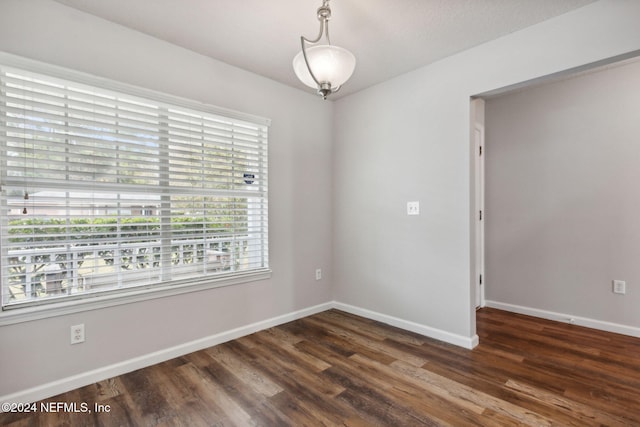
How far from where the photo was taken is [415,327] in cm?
299

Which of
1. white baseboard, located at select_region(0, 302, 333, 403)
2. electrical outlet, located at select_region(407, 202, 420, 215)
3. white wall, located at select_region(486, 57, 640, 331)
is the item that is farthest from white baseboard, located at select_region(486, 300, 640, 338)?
white baseboard, located at select_region(0, 302, 333, 403)

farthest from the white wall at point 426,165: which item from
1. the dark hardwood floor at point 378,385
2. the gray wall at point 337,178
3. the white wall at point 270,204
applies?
the dark hardwood floor at point 378,385

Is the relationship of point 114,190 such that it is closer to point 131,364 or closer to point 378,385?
point 131,364

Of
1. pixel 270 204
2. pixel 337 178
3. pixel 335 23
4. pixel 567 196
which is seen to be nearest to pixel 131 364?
pixel 270 204

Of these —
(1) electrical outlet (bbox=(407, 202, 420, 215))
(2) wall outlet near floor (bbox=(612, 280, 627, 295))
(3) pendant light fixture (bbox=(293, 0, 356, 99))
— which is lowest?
(2) wall outlet near floor (bbox=(612, 280, 627, 295))

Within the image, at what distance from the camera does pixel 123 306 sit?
2254 mm

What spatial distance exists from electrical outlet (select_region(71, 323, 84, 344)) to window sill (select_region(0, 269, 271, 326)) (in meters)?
0.11

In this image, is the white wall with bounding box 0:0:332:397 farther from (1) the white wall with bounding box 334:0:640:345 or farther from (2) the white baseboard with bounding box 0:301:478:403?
(1) the white wall with bounding box 334:0:640:345

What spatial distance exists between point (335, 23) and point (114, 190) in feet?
6.46

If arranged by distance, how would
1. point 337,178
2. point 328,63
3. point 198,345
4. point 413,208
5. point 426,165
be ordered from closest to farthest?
1. point 328,63
2. point 198,345
3. point 426,165
4. point 413,208
5. point 337,178

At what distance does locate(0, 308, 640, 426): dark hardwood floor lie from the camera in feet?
5.82

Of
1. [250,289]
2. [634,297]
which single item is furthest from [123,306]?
[634,297]

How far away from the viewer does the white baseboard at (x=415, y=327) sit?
2.66m

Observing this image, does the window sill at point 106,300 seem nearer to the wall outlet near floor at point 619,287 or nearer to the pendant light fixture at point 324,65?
the pendant light fixture at point 324,65
